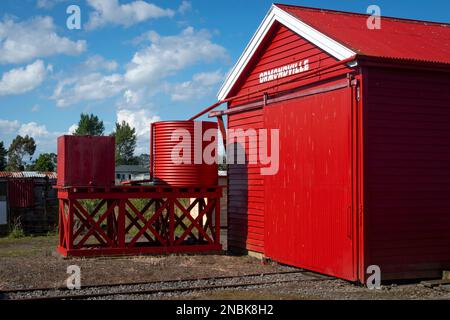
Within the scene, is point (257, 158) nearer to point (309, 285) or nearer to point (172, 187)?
point (172, 187)

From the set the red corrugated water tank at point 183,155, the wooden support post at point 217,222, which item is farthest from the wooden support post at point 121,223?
the wooden support post at point 217,222

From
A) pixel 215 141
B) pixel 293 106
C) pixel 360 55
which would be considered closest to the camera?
pixel 360 55

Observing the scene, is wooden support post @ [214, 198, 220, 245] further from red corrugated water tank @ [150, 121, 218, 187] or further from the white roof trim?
the white roof trim

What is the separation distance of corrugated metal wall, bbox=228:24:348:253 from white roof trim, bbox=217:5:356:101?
0.60 ft

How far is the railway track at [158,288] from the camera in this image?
404 inches

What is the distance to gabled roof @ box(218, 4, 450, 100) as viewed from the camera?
11.6 metres

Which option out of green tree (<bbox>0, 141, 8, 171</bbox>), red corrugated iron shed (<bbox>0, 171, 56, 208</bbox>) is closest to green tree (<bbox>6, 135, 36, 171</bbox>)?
green tree (<bbox>0, 141, 8, 171</bbox>)

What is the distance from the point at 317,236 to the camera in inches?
476

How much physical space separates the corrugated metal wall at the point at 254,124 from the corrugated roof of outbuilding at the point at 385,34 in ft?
1.84

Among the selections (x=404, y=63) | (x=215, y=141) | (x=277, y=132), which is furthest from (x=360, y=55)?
(x=215, y=141)

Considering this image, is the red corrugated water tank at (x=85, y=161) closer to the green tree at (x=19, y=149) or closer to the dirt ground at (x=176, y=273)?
the dirt ground at (x=176, y=273)

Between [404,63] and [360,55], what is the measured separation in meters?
0.87

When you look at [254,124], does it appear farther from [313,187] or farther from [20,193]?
[20,193]
